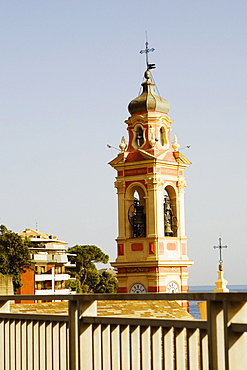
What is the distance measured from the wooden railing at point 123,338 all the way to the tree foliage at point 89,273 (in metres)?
88.7

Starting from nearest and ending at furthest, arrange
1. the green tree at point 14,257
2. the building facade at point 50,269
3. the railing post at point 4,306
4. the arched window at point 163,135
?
1. the railing post at point 4,306
2. the arched window at point 163,135
3. the green tree at point 14,257
4. the building facade at point 50,269

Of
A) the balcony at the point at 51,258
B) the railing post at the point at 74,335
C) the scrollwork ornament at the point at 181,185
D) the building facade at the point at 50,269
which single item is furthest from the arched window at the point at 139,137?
the balcony at the point at 51,258

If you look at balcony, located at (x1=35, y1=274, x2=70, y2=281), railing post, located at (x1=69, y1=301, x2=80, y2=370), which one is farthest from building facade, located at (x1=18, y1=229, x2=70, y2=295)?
railing post, located at (x1=69, y1=301, x2=80, y2=370)

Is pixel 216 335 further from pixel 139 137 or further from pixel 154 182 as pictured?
pixel 139 137

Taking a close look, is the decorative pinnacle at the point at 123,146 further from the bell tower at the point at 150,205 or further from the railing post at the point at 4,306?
the railing post at the point at 4,306

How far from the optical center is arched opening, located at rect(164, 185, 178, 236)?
48.8 meters

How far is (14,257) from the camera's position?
75.8m

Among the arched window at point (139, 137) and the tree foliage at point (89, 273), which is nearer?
the arched window at point (139, 137)

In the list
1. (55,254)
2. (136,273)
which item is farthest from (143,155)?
(55,254)

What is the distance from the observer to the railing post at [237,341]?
4.12 m

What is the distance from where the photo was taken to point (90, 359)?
5.31 m

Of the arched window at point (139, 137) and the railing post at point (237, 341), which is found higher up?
the arched window at point (139, 137)

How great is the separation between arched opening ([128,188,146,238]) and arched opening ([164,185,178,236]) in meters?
1.37

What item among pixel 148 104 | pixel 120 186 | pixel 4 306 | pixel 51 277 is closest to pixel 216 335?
pixel 4 306
